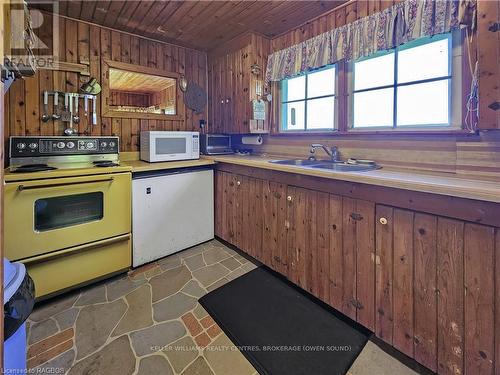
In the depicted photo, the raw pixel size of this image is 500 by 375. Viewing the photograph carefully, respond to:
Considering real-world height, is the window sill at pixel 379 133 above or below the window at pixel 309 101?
below

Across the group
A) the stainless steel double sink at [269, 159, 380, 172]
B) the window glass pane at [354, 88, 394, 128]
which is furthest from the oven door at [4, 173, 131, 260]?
the window glass pane at [354, 88, 394, 128]

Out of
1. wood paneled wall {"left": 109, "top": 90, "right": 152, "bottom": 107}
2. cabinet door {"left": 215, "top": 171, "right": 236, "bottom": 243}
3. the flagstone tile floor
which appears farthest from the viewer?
wood paneled wall {"left": 109, "top": 90, "right": 152, "bottom": 107}

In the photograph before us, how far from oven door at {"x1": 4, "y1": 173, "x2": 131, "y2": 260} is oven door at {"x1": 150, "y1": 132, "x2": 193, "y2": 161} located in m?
0.52

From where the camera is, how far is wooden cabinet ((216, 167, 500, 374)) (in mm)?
1155

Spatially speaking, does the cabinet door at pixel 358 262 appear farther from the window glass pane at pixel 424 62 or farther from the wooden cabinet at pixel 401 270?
the window glass pane at pixel 424 62

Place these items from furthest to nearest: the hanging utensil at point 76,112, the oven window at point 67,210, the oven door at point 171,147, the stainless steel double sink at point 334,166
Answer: the oven door at point 171,147, the hanging utensil at point 76,112, the stainless steel double sink at point 334,166, the oven window at point 67,210

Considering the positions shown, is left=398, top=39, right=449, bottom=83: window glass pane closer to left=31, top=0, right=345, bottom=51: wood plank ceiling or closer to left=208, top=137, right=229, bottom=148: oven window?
left=31, top=0, right=345, bottom=51: wood plank ceiling

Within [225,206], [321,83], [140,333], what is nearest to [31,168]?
[140,333]

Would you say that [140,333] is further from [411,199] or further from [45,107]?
[45,107]

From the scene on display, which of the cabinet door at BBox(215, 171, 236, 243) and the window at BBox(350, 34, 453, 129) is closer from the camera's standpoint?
the window at BBox(350, 34, 453, 129)

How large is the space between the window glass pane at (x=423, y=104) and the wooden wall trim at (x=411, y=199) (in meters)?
0.75

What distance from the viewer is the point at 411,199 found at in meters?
1.33

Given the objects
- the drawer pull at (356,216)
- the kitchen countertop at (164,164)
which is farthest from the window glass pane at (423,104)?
the kitchen countertop at (164,164)

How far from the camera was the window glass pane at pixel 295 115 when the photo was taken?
2.71m
